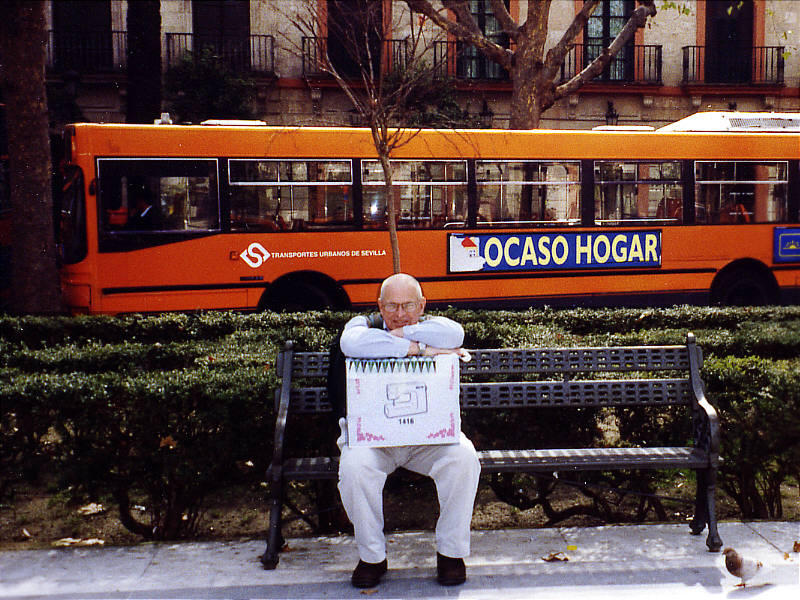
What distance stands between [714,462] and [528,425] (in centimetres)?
99

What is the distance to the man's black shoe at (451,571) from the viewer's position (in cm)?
385

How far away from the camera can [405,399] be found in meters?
3.93

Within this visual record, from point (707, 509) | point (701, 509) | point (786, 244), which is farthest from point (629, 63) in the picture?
point (707, 509)

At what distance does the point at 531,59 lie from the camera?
598 inches

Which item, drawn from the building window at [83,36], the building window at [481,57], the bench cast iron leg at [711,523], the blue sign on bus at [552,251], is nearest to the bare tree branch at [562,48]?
the blue sign on bus at [552,251]

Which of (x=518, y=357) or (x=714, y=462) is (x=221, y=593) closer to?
(x=518, y=357)

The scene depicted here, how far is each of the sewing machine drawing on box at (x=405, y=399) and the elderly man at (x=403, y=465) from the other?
0.17 metres

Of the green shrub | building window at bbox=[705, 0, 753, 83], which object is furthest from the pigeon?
building window at bbox=[705, 0, 753, 83]

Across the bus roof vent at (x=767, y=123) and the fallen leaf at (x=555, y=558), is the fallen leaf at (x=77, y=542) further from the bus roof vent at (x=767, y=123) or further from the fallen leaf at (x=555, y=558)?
the bus roof vent at (x=767, y=123)

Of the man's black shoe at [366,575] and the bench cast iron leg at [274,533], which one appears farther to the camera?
the bench cast iron leg at [274,533]

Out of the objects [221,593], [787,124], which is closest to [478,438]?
[221,593]

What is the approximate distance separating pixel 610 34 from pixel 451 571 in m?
22.9

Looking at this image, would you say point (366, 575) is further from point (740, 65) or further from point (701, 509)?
point (740, 65)

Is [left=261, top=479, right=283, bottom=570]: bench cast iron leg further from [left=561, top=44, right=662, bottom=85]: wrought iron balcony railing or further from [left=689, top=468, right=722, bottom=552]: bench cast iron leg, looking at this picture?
[left=561, top=44, right=662, bottom=85]: wrought iron balcony railing
